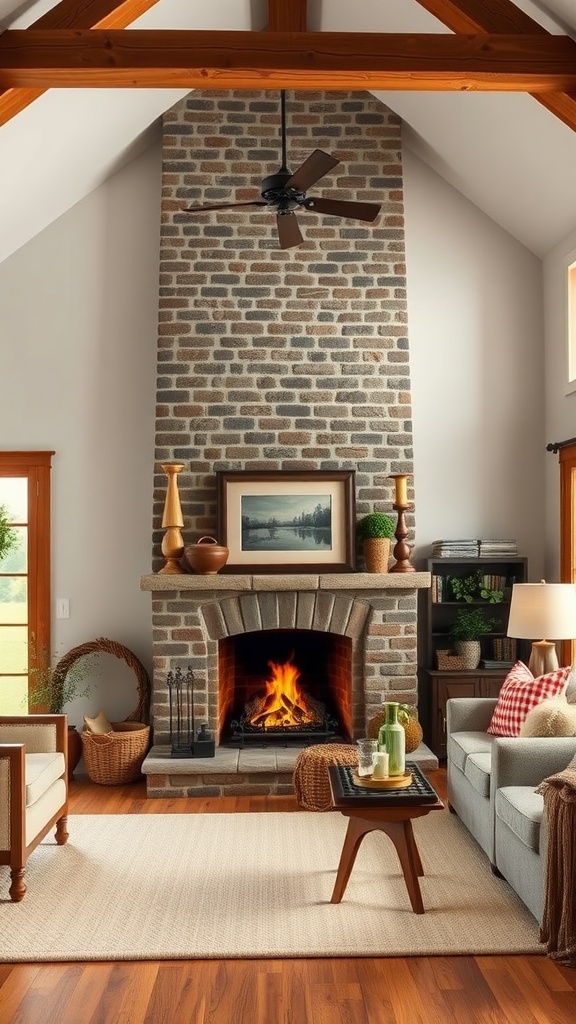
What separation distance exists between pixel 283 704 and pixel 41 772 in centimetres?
235

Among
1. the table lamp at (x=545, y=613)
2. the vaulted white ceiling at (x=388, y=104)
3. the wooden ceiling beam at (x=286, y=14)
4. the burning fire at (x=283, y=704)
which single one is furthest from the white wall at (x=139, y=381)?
the table lamp at (x=545, y=613)

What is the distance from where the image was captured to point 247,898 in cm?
405

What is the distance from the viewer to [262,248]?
21.6 feet

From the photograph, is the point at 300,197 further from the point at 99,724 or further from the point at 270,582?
the point at 99,724

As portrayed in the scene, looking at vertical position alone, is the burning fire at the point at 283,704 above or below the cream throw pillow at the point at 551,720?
below

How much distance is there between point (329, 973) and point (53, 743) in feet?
6.83

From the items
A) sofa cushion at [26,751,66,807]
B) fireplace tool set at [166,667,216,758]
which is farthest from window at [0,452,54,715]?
sofa cushion at [26,751,66,807]

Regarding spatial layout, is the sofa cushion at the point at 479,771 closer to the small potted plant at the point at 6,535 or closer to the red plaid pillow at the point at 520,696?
the red plaid pillow at the point at 520,696

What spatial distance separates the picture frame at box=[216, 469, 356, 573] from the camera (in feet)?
21.0

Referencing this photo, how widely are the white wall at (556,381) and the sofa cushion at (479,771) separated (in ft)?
7.41

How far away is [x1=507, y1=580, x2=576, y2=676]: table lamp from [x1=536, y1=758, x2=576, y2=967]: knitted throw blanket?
5.04 ft

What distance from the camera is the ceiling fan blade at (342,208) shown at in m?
4.56

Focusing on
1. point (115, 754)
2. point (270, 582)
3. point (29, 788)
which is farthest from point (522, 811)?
point (115, 754)

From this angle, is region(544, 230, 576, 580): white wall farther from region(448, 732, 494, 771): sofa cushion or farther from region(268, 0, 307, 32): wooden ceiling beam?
region(268, 0, 307, 32): wooden ceiling beam
